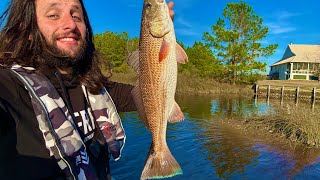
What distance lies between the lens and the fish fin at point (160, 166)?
8.21ft

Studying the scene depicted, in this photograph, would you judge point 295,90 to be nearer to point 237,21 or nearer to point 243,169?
point 237,21

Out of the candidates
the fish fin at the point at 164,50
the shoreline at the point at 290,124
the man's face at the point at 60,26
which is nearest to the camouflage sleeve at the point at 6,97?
the man's face at the point at 60,26

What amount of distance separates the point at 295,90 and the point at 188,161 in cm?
2541

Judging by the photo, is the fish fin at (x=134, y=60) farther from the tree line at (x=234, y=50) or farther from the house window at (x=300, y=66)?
the house window at (x=300, y=66)

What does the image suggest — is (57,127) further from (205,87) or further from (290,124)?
(205,87)

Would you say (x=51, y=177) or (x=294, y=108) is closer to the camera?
(x=51, y=177)

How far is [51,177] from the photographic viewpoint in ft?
6.29

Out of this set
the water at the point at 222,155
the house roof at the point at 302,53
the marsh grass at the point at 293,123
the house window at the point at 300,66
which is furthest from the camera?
the house window at the point at 300,66

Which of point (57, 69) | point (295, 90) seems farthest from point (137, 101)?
point (295, 90)

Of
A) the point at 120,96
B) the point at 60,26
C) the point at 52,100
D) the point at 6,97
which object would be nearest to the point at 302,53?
the point at 120,96

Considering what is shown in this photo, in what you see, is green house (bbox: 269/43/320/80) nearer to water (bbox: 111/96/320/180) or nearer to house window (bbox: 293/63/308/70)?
house window (bbox: 293/63/308/70)

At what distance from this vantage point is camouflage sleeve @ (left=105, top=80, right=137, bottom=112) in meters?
3.00

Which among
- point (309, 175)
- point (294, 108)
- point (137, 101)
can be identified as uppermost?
point (137, 101)

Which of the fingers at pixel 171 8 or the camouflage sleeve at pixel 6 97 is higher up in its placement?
the fingers at pixel 171 8
